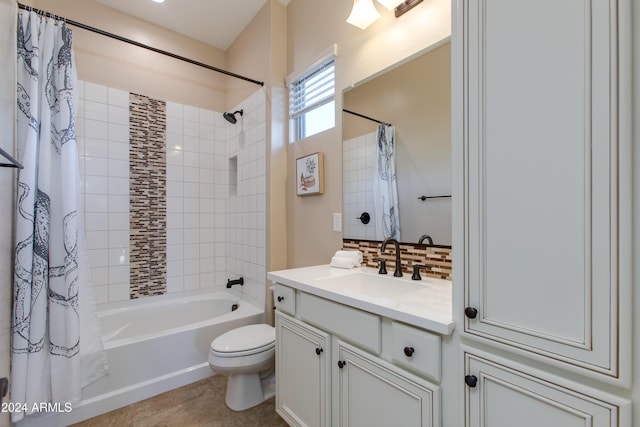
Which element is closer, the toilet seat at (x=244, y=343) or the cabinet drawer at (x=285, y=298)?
the cabinet drawer at (x=285, y=298)

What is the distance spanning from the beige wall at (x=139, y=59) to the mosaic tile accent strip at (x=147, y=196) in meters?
0.18

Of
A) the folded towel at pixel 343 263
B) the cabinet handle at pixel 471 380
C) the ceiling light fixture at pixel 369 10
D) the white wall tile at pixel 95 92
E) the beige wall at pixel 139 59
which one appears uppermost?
the beige wall at pixel 139 59

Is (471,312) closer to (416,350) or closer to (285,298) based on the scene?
(416,350)

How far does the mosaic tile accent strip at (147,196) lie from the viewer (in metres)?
2.58

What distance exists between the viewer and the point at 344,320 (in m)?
1.15

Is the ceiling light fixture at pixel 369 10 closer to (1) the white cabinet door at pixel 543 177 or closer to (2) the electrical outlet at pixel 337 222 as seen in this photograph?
(1) the white cabinet door at pixel 543 177

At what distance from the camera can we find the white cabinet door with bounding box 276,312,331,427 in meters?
1.26

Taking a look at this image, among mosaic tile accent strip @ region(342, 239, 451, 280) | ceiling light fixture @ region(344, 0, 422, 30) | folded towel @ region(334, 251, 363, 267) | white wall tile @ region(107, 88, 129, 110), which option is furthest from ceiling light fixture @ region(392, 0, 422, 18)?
white wall tile @ region(107, 88, 129, 110)

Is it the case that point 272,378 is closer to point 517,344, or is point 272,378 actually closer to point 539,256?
point 517,344

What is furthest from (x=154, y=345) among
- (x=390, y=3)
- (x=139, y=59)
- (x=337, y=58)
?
(x=390, y=3)

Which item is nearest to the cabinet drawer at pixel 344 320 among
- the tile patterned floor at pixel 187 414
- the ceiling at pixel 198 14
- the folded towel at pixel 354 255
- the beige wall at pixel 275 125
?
the folded towel at pixel 354 255

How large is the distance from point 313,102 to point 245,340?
1.71 m

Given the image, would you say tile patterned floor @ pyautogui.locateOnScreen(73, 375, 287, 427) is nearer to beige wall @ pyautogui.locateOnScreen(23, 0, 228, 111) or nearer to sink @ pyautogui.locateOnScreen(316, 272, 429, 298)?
sink @ pyautogui.locateOnScreen(316, 272, 429, 298)

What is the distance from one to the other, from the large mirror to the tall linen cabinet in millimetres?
585
